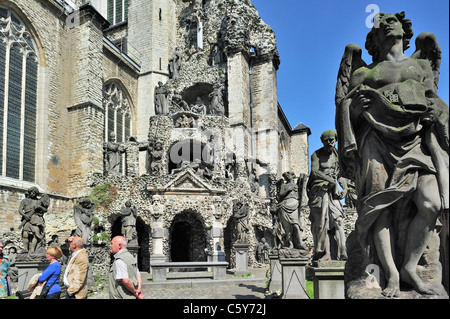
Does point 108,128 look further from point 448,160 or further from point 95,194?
point 448,160

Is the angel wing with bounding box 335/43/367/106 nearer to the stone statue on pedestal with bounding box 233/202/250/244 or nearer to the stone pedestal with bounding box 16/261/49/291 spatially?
the stone pedestal with bounding box 16/261/49/291

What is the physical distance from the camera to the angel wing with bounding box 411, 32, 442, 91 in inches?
111

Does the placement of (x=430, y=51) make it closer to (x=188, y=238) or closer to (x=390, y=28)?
(x=390, y=28)

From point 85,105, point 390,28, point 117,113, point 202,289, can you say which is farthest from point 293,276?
point 117,113

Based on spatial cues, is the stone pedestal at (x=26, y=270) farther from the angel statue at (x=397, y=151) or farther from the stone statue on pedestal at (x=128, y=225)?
the angel statue at (x=397, y=151)

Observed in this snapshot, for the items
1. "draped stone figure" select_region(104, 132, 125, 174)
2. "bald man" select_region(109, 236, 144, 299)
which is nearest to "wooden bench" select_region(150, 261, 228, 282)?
"bald man" select_region(109, 236, 144, 299)

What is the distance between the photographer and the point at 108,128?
84.5 feet

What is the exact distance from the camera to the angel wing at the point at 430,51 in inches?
111

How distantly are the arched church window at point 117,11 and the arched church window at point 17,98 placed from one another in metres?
14.5

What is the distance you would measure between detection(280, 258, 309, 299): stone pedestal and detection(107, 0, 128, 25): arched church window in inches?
1180

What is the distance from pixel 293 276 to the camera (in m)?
7.01

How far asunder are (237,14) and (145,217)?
16471mm

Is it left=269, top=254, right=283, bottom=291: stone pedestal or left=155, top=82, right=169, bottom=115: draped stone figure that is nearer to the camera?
left=269, top=254, right=283, bottom=291: stone pedestal

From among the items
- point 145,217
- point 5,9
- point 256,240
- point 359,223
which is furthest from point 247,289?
point 5,9
